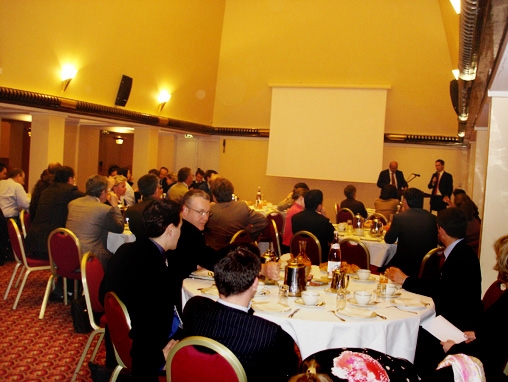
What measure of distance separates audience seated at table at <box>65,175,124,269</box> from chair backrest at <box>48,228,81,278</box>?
22cm

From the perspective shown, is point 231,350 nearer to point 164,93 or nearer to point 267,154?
point 164,93

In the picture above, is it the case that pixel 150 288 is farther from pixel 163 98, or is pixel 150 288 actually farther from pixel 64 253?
pixel 163 98

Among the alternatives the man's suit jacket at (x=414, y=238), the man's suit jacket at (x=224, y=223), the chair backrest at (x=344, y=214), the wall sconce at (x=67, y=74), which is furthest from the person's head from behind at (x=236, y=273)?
the wall sconce at (x=67, y=74)

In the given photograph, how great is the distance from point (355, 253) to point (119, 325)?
10.6 ft

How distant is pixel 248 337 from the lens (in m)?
2.30

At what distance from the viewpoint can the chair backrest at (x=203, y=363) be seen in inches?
84.7

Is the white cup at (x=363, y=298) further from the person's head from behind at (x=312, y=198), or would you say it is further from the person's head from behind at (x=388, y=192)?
the person's head from behind at (x=388, y=192)

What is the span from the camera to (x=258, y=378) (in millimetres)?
2311

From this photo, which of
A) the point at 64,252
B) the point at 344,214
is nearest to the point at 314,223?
the point at 64,252

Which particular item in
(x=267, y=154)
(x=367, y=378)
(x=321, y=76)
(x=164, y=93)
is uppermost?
(x=321, y=76)

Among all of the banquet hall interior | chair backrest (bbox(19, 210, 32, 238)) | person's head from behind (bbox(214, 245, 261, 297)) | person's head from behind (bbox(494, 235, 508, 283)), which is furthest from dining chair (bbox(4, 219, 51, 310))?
person's head from behind (bbox(494, 235, 508, 283))

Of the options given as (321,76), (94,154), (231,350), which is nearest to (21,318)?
(231,350)

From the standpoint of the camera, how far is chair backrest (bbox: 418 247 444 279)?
5.02 meters

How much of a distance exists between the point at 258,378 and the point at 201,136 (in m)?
13.9
